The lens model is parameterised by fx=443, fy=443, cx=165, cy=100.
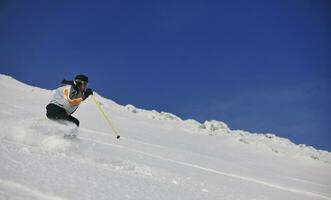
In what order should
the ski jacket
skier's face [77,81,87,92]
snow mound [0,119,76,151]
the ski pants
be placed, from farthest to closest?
skier's face [77,81,87,92]
the ski jacket
the ski pants
snow mound [0,119,76,151]

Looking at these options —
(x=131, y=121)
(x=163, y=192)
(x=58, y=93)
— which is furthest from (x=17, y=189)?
(x=131, y=121)

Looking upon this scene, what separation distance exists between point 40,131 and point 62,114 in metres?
1.16

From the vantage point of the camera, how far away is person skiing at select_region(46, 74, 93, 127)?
857 centimetres

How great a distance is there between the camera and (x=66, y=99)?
873 centimetres

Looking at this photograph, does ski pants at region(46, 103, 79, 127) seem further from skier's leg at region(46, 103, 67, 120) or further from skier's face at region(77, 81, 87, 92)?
skier's face at region(77, 81, 87, 92)

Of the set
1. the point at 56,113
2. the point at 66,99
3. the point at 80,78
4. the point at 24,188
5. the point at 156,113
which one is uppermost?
the point at 156,113

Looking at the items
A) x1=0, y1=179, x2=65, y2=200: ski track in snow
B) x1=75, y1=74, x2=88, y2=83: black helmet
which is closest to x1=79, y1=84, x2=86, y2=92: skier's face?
x1=75, y1=74, x2=88, y2=83: black helmet

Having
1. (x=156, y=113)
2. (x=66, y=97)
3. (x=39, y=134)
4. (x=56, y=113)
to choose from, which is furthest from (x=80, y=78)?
(x=156, y=113)

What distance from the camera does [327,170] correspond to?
18672mm

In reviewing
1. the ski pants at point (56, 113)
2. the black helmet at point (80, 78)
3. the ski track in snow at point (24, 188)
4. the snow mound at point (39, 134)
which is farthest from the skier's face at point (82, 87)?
the ski track in snow at point (24, 188)

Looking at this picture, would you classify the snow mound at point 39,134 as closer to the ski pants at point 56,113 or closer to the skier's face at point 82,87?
the ski pants at point 56,113

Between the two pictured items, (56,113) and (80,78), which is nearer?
(56,113)

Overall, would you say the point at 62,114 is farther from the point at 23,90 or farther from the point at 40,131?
the point at 23,90

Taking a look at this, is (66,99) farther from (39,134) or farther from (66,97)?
(39,134)
